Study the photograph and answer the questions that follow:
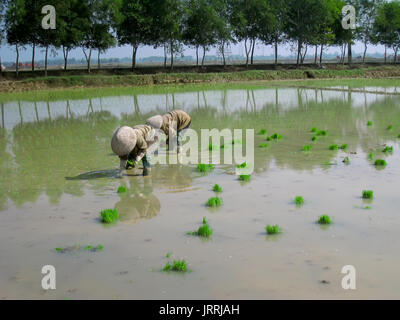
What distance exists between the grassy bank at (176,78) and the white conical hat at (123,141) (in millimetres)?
29811

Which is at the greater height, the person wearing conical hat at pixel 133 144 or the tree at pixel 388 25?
the tree at pixel 388 25

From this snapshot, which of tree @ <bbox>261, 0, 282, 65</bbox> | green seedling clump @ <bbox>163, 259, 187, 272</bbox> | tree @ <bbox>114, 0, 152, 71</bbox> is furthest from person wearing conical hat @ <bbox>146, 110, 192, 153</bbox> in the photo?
tree @ <bbox>261, 0, 282, 65</bbox>

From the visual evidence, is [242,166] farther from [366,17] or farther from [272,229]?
[366,17]

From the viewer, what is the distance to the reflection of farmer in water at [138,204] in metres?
7.61

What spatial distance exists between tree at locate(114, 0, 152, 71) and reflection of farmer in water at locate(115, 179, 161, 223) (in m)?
41.1

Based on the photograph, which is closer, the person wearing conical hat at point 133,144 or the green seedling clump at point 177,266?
the green seedling clump at point 177,266

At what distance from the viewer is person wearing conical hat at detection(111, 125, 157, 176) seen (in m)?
9.09

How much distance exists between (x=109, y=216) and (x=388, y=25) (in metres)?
67.1

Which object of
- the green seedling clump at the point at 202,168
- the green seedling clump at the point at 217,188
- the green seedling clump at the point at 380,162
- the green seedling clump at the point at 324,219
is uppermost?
the green seedling clump at the point at 380,162

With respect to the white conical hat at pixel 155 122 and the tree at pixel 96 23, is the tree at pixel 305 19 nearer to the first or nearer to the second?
the tree at pixel 96 23

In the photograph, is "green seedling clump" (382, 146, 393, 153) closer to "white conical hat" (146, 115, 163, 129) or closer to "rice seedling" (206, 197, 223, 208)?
"white conical hat" (146, 115, 163, 129)

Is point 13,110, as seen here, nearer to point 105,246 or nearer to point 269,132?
point 269,132

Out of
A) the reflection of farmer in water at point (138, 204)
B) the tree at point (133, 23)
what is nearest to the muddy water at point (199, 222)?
the reflection of farmer in water at point (138, 204)

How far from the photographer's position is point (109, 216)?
7.25m
